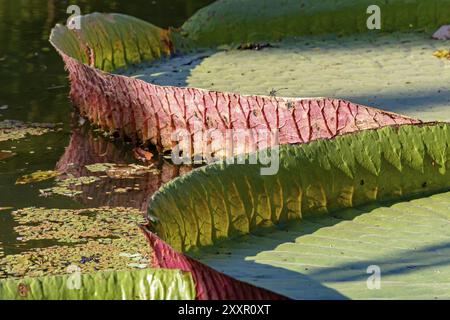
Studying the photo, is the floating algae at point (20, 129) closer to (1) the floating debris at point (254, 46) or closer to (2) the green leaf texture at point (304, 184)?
(1) the floating debris at point (254, 46)

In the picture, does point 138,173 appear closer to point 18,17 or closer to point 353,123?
point 353,123

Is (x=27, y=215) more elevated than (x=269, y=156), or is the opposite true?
(x=269, y=156)

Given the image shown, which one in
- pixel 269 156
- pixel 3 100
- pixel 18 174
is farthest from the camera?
pixel 3 100

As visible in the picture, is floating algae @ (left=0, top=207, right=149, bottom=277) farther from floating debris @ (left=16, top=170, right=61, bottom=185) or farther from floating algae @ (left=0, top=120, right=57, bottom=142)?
floating algae @ (left=0, top=120, right=57, bottom=142)

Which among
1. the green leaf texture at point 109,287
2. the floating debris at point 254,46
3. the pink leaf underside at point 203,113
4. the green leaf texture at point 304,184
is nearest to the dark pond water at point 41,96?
the pink leaf underside at point 203,113

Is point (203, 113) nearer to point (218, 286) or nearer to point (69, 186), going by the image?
point (69, 186)

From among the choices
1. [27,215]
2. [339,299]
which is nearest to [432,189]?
[339,299]
